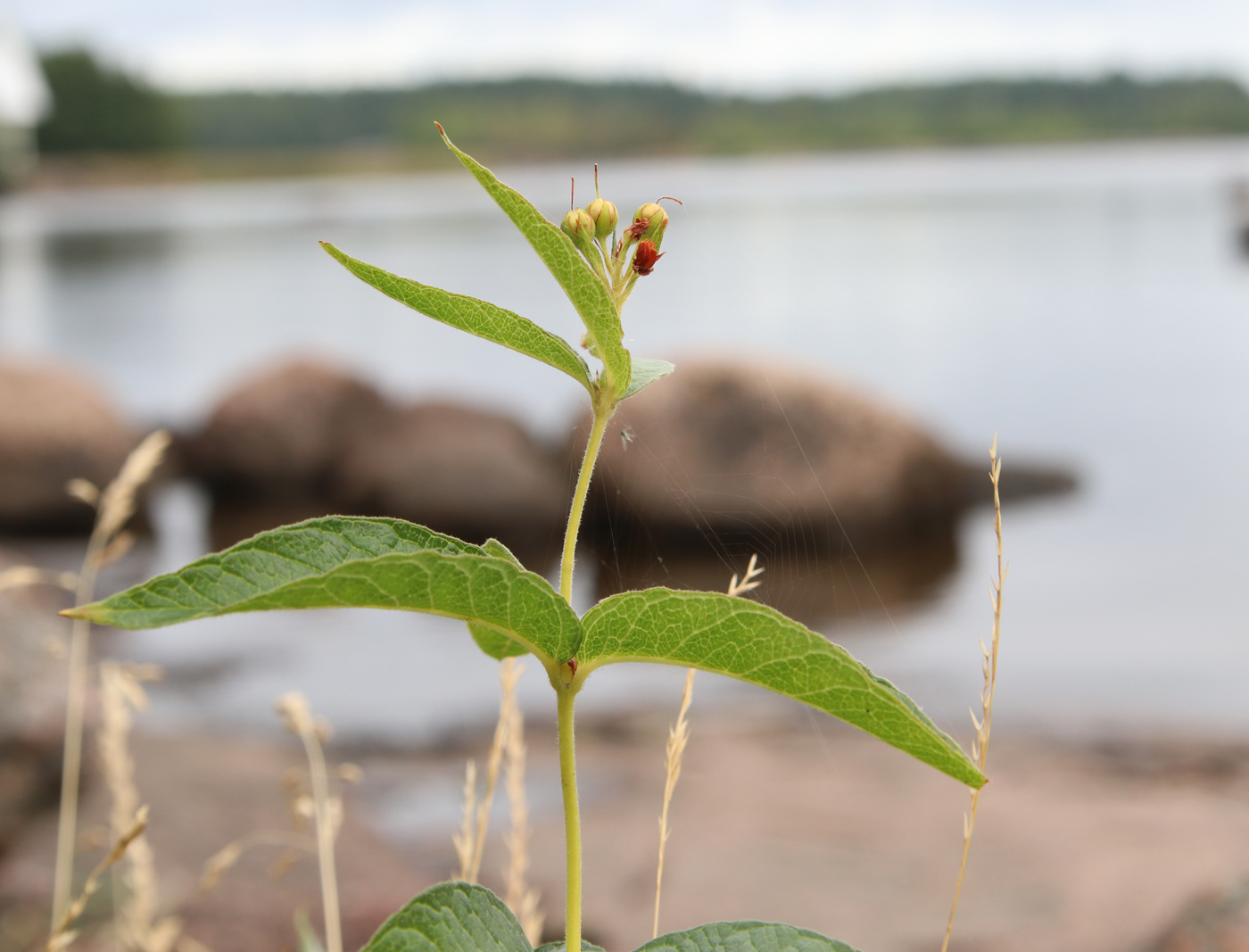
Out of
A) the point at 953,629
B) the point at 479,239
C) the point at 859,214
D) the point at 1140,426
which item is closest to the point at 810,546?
the point at 953,629

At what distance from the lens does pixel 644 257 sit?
85cm

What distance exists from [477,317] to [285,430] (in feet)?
40.4

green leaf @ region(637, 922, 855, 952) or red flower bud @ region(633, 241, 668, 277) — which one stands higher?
red flower bud @ region(633, 241, 668, 277)

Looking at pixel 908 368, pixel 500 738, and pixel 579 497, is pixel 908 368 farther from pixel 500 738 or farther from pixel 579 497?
pixel 579 497

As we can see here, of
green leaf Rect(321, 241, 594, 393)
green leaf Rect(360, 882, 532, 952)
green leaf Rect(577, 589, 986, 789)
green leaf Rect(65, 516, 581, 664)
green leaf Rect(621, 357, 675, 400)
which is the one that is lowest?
green leaf Rect(360, 882, 532, 952)

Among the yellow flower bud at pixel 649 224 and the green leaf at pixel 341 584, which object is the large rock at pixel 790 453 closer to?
the yellow flower bud at pixel 649 224

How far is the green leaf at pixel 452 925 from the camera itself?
735mm

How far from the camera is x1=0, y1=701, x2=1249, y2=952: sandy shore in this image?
3820 millimetres

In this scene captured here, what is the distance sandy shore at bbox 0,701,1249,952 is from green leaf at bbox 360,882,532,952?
2927 millimetres

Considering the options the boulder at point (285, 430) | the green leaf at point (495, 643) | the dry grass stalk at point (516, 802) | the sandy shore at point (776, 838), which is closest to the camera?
the green leaf at point (495, 643)

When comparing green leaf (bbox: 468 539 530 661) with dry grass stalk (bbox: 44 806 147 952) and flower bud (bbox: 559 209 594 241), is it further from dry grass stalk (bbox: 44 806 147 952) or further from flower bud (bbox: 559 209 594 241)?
dry grass stalk (bbox: 44 806 147 952)

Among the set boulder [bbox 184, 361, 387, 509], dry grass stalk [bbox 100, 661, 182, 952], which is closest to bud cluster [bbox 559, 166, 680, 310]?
dry grass stalk [bbox 100, 661, 182, 952]

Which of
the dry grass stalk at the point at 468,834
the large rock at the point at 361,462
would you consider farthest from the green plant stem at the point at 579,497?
the large rock at the point at 361,462

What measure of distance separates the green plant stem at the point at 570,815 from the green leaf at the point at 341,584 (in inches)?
2.7
